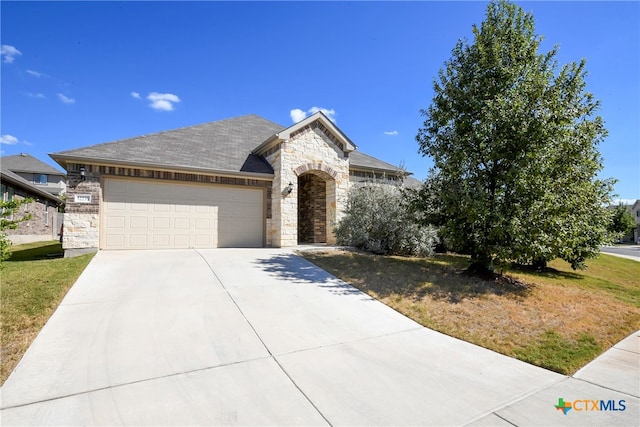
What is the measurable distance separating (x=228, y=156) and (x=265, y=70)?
416 centimetres

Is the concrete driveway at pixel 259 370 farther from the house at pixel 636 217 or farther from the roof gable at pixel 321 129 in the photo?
the house at pixel 636 217

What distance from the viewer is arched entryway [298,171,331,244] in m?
14.9

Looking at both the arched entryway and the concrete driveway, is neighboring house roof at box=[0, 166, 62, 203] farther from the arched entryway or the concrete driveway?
the concrete driveway

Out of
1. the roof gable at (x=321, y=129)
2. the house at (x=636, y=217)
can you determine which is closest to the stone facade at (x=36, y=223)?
the roof gable at (x=321, y=129)

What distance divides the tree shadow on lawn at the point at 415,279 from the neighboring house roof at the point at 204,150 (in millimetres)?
5559

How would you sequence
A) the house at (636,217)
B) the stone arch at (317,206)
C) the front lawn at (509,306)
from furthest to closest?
the house at (636,217) → the stone arch at (317,206) → the front lawn at (509,306)

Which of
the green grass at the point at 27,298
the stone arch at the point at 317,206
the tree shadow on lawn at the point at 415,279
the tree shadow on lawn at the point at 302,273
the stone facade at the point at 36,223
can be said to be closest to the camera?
the green grass at the point at 27,298

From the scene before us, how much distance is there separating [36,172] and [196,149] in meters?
35.7

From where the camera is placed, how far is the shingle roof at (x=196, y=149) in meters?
10.7

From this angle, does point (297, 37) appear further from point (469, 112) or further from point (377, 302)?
point (377, 302)

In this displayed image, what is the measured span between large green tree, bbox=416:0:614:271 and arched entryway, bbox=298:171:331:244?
6662mm

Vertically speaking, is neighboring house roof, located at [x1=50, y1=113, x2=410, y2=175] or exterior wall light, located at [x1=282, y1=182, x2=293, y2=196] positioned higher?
neighboring house roof, located at [x1=50, y1=113, x2=410, y2=175]

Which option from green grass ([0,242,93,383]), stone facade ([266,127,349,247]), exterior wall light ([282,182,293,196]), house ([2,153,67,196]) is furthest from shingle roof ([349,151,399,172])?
house ([2,153,67,196])

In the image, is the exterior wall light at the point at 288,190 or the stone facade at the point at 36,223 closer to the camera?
the exterior wall light at the point at 288,190
